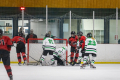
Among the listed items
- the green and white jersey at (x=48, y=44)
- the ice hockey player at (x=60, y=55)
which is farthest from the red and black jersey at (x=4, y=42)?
the ice hockey player at (x=60, y=55)

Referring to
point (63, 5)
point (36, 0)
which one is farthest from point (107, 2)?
point (36, 0)

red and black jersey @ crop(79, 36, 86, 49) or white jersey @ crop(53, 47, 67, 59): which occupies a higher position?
red and black jersey @ crop(79, 36, 86, 49)

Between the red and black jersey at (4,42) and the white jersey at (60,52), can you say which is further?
the white jersey at (60,52)

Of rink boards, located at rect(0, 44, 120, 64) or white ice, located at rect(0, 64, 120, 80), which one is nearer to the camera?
white ice, located at rect(0, 64, 120, 80)

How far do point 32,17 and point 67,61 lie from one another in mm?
3193

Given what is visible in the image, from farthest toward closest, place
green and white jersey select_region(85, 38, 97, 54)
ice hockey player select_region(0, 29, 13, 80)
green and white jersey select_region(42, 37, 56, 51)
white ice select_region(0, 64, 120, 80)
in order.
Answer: green and white jersey select_region(42, 37, 56, 51)
green and white jersey select_region(85, 38, 97, 54)
white ice select_region(0, 64, 120, 80)
ice hockey player select_region(0, 29, 13, 80)

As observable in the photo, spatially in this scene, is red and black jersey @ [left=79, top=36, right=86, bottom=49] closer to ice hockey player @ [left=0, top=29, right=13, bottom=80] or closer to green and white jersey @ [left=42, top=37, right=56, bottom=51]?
green and white jersey @ [left=42, top=37, right=56, bottom=51]

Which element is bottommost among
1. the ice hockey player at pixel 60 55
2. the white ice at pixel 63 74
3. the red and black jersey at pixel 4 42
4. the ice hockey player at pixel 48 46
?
the white ice at pixel 63 74

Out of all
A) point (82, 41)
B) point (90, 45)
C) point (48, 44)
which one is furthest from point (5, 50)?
point (82, 41)

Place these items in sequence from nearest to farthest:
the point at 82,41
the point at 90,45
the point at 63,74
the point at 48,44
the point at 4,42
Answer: the point at 4,42
the point at 63,74
the point at 90,45
the point at 82,41
the point at 48,44

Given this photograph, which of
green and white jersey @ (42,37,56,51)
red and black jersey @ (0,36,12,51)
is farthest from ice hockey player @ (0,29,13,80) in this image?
green and white jersey @ (42,37,56,51)

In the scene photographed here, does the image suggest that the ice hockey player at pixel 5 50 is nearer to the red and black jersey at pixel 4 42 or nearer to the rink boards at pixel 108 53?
the red and black jersey at pixel 4 42

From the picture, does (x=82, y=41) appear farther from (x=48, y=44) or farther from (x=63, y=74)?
(x=63, y=74)

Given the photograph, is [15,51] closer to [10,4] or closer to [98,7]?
[10,4]
